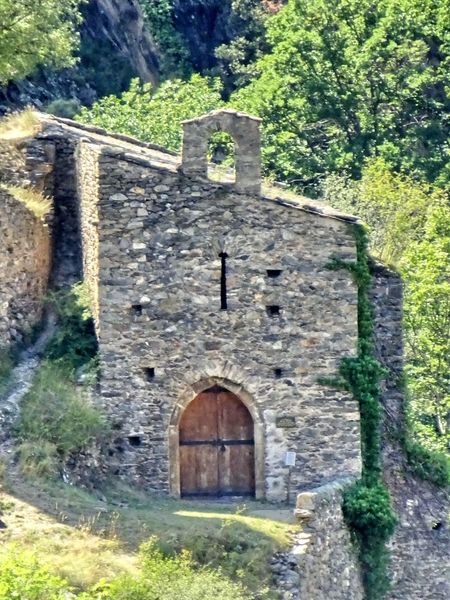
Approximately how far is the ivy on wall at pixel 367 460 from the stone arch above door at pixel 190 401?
4.55 feet

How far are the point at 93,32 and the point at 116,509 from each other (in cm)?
3346

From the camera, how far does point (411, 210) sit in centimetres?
4909

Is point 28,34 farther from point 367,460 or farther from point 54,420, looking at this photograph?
point 367,460

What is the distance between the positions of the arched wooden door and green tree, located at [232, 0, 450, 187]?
70.9ft

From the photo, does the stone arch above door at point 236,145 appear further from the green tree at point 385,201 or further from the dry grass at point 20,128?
the green tree at point 385,201

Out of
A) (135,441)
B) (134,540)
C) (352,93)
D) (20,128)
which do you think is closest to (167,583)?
(134,540)

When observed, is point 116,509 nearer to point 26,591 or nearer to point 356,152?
point 26,591

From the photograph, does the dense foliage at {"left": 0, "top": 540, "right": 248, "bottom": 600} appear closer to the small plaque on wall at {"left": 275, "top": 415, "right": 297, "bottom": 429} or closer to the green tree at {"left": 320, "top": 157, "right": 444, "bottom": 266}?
the small plaque on wall at {"left": 275, "top": 415, "right": 297, "bottom": 429}

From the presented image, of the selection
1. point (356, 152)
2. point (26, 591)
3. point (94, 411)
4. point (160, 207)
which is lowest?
point (26, 591)

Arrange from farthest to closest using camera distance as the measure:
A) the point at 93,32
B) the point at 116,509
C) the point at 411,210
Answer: the point at 93,32 → the point at 411,210 → the point at 116,509

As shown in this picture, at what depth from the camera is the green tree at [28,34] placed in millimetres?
42062

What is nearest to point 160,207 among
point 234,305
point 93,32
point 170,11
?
point 234,305

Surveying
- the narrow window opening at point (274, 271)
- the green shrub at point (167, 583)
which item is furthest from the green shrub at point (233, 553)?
the narrow window opening at point (274, 271)

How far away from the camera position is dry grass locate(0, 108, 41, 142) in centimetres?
3684
